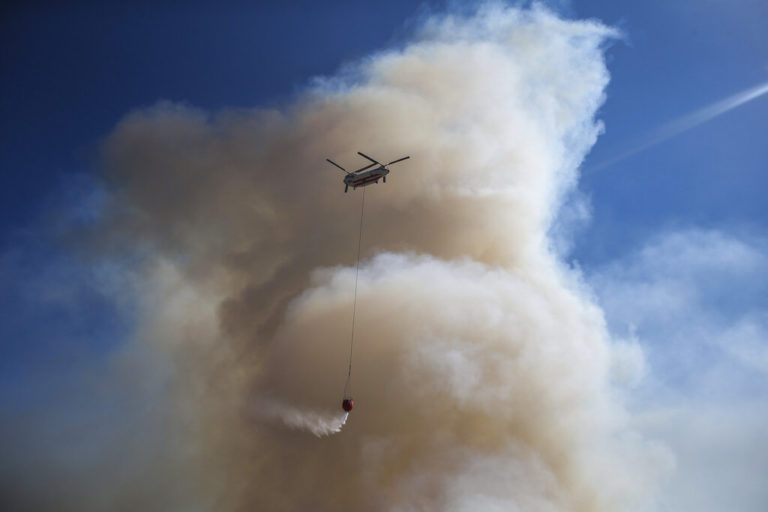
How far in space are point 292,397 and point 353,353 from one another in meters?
5.09

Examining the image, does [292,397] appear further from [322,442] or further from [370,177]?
[370,177]

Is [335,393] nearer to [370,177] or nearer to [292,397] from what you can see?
[292,397]

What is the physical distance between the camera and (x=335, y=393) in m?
34.1

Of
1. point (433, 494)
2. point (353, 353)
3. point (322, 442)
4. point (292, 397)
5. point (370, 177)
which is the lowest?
point (433, 494)

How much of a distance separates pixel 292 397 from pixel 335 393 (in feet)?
10.5

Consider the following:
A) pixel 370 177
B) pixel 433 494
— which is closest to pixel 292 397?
pixel 433 494

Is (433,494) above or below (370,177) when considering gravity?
below

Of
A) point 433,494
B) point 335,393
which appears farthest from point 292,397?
point 433,494

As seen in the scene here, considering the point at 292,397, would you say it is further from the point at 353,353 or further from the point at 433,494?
the point at 433,494

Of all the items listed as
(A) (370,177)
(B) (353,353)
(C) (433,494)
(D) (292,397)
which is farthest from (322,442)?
(A) (370,177)

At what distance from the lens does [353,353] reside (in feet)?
116

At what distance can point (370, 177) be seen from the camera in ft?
95.1

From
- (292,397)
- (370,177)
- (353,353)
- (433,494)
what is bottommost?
(433,494)

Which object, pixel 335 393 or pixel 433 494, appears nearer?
pixel 433 494
